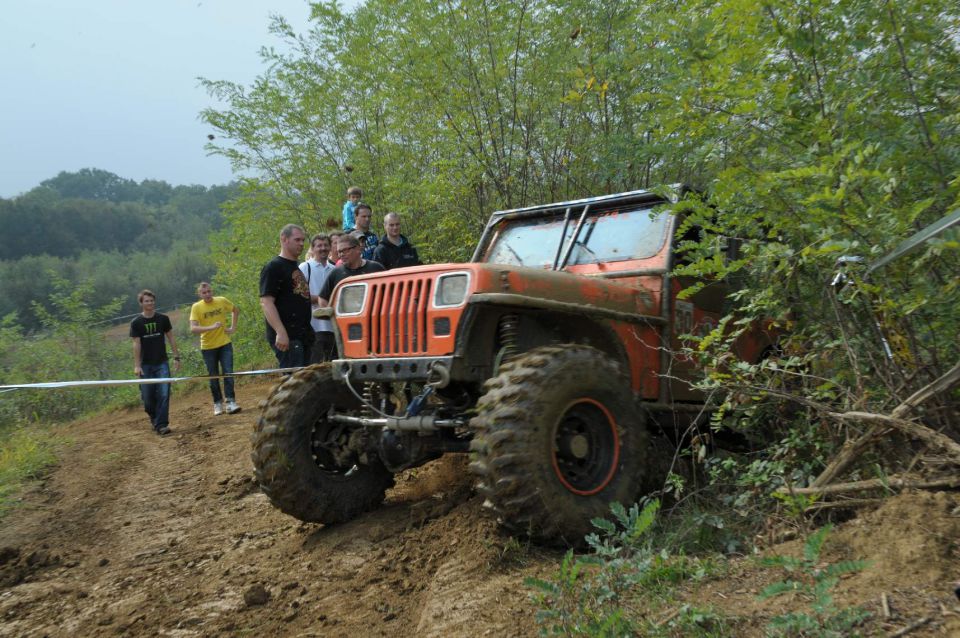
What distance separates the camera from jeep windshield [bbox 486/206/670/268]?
471cm

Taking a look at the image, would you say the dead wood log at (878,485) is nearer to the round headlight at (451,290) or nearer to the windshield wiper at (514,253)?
the round headlight at (451,290)

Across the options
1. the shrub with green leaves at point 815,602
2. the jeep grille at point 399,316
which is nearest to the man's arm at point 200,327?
the jeep grille at point 399,316

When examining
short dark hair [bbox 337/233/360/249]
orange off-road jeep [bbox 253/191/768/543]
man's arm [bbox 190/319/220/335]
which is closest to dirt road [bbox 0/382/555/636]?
orange off-road jeep [bbox 253/191/768/543]

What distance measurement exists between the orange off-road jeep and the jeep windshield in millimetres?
18

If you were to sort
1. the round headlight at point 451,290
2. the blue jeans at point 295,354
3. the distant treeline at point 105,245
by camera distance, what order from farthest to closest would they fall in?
the distant treeline at point 105,245 → the blue jeans at point 295,354 → the round headlight at point 451,290

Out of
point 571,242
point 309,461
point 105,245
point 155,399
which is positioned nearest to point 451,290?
point 309,461

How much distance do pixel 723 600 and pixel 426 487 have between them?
102 inches

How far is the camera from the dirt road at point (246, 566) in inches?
115

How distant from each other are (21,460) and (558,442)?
6179 mm

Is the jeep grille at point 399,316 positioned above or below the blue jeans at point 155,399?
above

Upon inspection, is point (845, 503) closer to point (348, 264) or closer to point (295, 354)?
point (348, 264)

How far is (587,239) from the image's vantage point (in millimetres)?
4934

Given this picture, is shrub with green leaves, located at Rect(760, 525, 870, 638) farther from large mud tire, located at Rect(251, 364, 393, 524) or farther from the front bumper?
large mud tire, located at Rect(251, 364, 393, 524)

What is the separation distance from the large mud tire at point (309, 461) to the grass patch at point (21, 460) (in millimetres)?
2899
